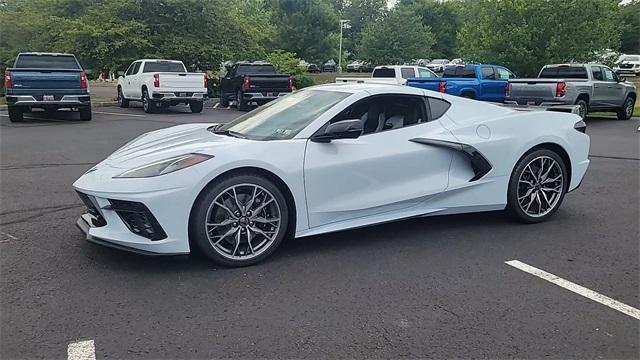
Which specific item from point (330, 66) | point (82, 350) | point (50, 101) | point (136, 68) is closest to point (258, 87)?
point (136, 68)

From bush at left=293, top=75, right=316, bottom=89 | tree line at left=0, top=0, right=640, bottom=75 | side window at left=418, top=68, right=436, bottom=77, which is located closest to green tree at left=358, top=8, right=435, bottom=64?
bush at left=293, top=75, right=316, bottom=89

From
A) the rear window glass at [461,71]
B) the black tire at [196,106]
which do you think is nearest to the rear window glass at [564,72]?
the rear window glass at [461,71]

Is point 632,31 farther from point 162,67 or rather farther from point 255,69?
point 162,67

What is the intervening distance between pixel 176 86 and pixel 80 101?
4231 mm

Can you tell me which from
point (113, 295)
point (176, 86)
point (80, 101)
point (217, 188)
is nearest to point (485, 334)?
point (217, 188)

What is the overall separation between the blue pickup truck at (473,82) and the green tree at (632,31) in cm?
4070

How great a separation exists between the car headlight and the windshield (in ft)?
2.12

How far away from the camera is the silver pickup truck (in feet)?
53.1

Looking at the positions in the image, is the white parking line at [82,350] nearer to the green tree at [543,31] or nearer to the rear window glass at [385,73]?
the rear window glass at [385,73]

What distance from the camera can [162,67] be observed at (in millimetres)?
20844

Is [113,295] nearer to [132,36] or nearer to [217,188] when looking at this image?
[217,188]

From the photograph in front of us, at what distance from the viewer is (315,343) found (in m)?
3.15

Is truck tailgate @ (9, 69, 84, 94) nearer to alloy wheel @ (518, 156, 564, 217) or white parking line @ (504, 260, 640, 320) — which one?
alloy wheel @ (518, 156, 564, 217)

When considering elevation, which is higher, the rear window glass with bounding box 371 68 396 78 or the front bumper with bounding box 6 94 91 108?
the rear window glass with bounding box 371 68 396 78
